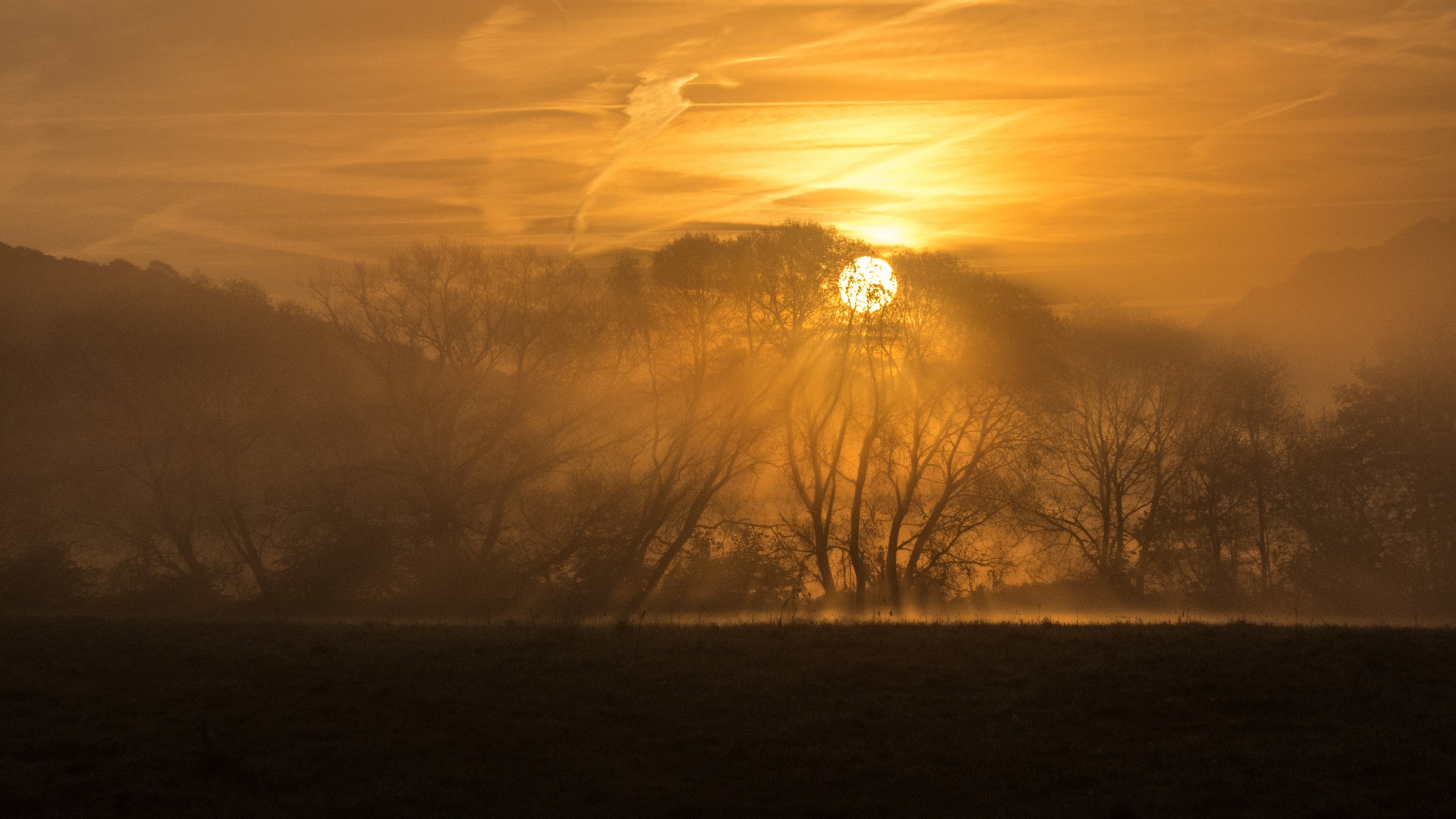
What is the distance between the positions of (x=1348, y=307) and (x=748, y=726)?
6504 cm

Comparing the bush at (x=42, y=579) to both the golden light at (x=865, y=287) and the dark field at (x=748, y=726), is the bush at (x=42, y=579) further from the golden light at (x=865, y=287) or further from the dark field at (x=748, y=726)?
the golden light at (x=865, y=287)

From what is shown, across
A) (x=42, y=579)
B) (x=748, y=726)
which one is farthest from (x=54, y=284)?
(x=748, y=726)

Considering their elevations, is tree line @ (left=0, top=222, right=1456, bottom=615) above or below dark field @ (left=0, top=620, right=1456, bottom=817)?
above

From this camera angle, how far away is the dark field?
11.8 metres

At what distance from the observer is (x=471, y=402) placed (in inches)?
1639

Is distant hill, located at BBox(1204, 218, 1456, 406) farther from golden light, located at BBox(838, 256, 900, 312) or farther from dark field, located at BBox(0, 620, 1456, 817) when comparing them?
dark field, located at BBox(0, 620, 1456, 817)

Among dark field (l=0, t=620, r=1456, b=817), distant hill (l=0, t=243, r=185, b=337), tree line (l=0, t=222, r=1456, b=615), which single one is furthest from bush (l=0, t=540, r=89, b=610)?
dark field (l=0, t=620, r=1456, b=817)

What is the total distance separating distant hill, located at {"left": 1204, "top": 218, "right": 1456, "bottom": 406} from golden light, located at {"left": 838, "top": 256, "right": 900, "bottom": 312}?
75.7 ft

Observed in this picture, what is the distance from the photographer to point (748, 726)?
1418 centimetres

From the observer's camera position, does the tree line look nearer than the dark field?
No

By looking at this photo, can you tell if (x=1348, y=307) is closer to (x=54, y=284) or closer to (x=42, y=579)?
(x=42, y=579)

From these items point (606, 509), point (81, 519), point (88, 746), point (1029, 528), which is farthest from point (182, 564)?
point (1029, 528)

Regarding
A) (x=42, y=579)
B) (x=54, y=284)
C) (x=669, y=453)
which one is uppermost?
(x=54, y=284)

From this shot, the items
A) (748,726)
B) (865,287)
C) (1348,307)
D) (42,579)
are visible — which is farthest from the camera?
(1348,307)
